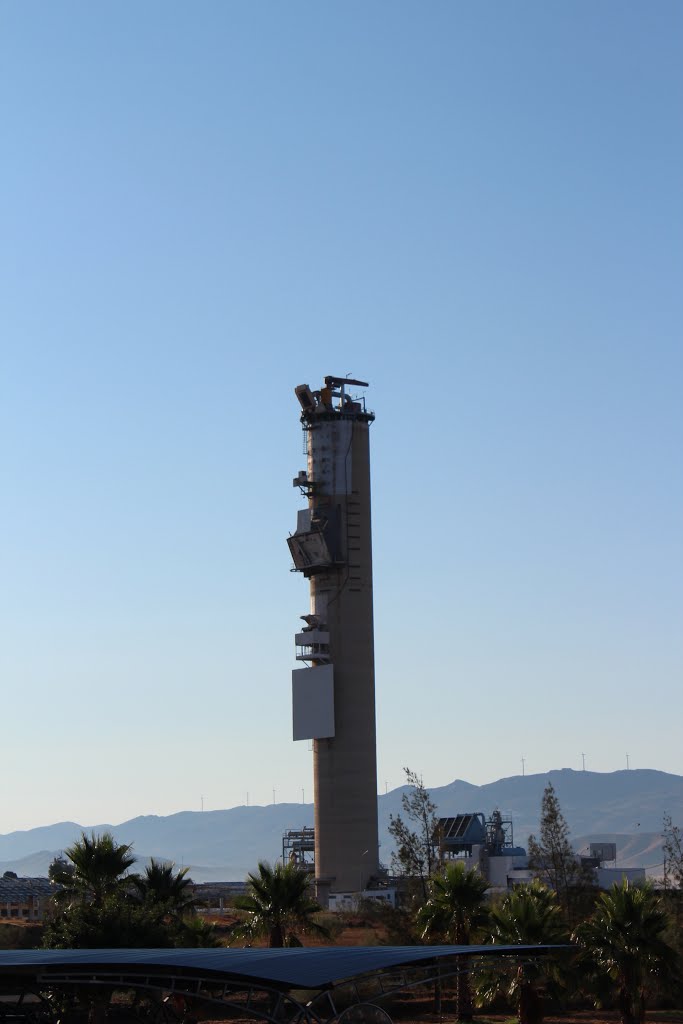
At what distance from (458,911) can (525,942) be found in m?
5.06

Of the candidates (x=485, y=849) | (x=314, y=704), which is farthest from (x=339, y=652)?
(x=485, y=849)

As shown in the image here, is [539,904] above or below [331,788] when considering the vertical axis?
below

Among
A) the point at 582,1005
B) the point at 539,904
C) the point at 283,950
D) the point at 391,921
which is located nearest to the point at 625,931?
the point at 539,904

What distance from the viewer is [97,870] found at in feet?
179

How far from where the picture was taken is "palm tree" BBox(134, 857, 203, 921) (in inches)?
2212

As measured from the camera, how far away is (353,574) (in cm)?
12438

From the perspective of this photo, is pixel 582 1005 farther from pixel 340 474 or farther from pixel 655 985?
pixel 340 474

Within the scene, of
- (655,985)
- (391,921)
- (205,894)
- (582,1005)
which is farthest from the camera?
(205,894)

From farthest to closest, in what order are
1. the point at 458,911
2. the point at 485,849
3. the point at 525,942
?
1. the point at 485,849
2. the point at 458,911
3. the point at 525,942

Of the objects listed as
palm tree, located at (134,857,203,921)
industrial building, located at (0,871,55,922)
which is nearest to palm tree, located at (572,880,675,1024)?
palm tree, located at (134,857,203,921)

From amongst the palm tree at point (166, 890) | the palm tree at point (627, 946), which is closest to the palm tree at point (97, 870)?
the palm tree at point (166, 890)

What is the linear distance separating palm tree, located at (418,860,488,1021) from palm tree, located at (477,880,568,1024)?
1.20 meters

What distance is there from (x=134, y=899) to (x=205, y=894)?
89.9 m

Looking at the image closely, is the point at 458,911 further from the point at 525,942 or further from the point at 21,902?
the point at 21,902
